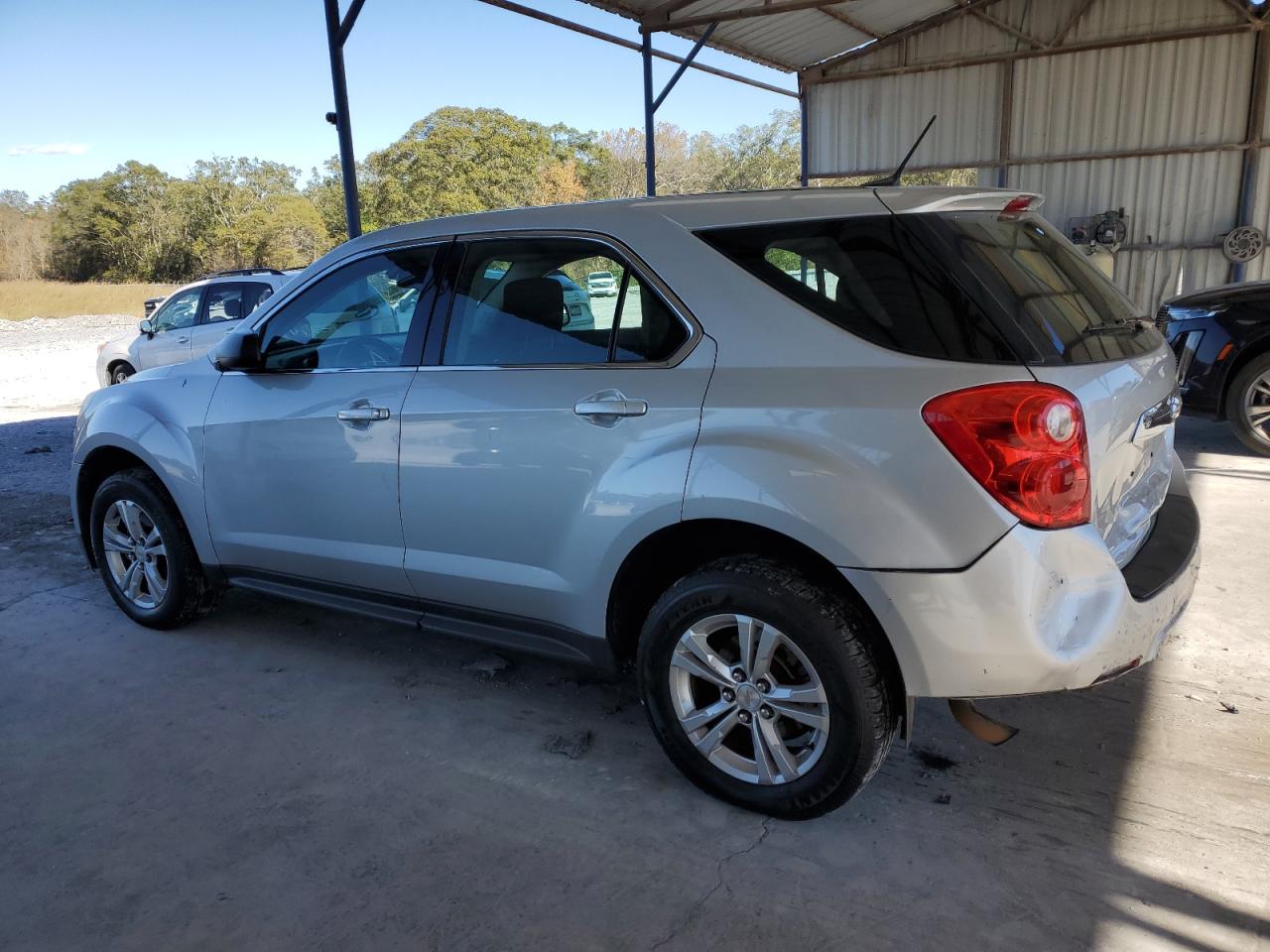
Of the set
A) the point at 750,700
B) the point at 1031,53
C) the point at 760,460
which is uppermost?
the point at 1031,53

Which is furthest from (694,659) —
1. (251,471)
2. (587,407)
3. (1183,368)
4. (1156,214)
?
(1156,214)

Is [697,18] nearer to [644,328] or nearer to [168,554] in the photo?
[168,554]

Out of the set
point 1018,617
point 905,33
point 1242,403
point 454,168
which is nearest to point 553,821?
point 1018,617

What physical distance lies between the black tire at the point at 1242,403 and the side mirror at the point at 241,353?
22.0 ft

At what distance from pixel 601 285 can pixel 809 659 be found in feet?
4.38

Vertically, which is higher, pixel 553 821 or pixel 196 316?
pixel 196 316

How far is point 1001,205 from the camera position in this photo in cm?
276

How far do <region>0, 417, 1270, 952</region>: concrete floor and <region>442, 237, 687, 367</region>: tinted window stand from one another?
1.36 m

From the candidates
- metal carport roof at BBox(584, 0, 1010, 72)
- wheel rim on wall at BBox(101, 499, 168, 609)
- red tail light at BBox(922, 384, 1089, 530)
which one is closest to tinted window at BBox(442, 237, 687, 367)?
red tail light at BBox(922, 384, 1089, 530)

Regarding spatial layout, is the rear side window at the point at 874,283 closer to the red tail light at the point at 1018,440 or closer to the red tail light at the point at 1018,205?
the red tail light at the point at 1018,440

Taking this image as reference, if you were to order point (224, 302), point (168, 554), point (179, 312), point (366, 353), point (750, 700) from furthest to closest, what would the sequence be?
point (179, 312), point (224, 302), point (168, 554), point (366, 353), point (750, 700)

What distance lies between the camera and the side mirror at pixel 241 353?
376 centimetres

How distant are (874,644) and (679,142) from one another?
69.9 metres

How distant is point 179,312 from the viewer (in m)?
11.8
